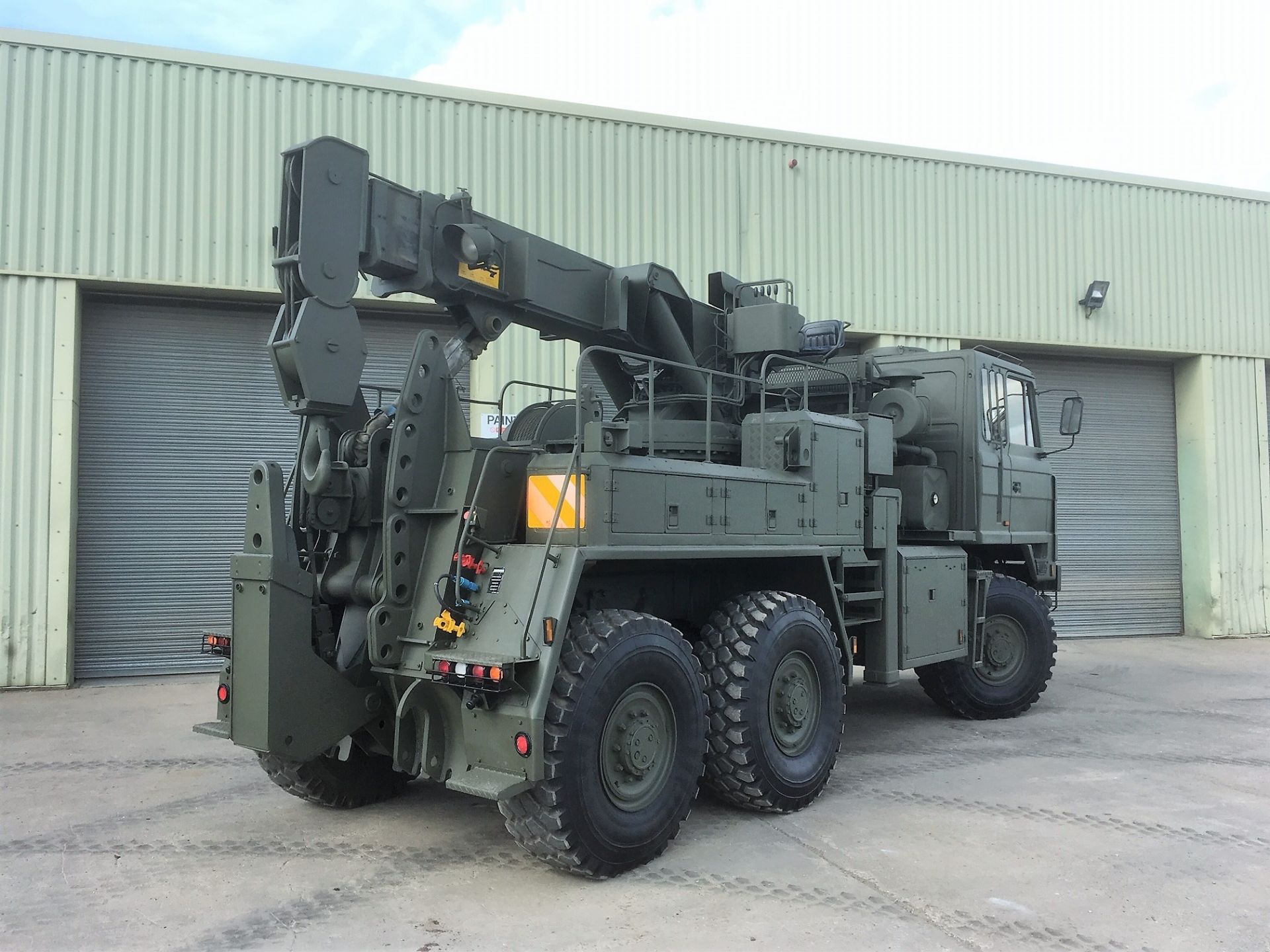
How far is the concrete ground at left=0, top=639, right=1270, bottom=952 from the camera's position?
4.26 metres

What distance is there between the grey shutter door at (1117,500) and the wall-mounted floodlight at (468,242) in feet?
38.4

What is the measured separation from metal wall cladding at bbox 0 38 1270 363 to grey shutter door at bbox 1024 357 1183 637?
0.77 metres

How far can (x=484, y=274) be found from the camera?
566 centimetres

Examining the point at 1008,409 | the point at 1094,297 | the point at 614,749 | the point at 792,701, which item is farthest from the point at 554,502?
the point at 1094,297

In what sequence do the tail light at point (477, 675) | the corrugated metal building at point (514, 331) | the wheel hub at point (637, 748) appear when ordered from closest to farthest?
the tail light at point (477, 675) → the wheel hub at point (637, 748) → the corrugated metal building at point (514, 331)

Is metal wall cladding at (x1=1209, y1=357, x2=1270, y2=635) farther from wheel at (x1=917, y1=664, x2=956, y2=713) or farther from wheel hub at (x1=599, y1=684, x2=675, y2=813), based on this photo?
wheel hub at (x1=599, y1=684, x2=675, y2=813)

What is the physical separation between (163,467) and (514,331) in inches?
171

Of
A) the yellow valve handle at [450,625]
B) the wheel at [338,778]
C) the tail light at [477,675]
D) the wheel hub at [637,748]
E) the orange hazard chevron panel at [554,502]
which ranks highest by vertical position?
the orange hazard chevron panel at [554,502]

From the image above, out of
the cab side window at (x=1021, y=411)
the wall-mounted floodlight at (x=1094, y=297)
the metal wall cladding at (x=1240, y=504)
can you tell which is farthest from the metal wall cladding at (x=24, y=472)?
the metal wall cladding at (x=1240, y=504)

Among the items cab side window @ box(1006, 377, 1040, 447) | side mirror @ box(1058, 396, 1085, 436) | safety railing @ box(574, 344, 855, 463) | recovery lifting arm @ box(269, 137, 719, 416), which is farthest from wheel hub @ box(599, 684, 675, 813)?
cab side window @ box(1006, 377, 1040, 447)

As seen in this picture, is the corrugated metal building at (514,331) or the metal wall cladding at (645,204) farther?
the metal wall cladding at (645,204)

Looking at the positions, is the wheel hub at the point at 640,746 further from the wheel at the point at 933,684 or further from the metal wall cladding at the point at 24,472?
the metal wall cladding at the point at 24,472

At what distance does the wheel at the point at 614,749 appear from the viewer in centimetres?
469

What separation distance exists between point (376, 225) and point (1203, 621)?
1462 cm
